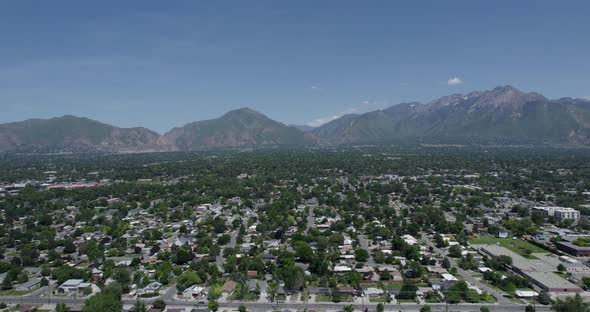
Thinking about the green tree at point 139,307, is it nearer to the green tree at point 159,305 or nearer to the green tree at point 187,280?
the green tree at point 159,305

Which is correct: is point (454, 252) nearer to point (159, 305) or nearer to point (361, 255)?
point (361, 255)

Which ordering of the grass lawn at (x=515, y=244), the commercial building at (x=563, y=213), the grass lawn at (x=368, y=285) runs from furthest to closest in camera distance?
the commercial building at (x=563, y=213) → the grass lawn at (x=515, y=244) → the grass lawn at (x=368, y=285)

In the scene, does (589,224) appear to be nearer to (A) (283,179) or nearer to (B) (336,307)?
(B) (336,307)

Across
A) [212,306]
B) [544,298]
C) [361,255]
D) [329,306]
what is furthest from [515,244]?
[212,306]

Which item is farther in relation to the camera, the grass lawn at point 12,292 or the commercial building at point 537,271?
the grass lawn at point 12,292

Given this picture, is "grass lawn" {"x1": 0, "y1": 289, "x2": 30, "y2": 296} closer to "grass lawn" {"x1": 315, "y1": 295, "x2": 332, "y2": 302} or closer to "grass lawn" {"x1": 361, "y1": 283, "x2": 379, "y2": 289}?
"grass lawn" {"x1": 315, "y1": 295, "x2": 332, "y2": 302}

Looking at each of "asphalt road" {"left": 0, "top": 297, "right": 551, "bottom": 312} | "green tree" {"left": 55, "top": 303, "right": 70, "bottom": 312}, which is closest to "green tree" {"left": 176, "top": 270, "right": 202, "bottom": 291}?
"asphalt road" {"left": 0, "top": 297, "right": 551, "bottom": 312}

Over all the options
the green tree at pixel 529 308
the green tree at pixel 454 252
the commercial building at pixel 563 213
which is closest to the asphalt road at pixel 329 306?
the green tree at pixel 529 308

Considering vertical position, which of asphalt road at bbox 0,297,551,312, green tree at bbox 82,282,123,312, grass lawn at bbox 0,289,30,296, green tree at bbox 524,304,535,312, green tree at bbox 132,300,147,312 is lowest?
asphalt road at bbox 0,297,551,312

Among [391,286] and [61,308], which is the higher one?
[61,308]
